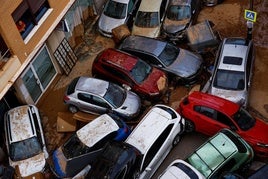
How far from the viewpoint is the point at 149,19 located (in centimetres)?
1830

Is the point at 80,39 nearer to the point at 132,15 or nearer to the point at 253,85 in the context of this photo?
the point at 132,15

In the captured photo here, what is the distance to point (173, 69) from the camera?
16422mm

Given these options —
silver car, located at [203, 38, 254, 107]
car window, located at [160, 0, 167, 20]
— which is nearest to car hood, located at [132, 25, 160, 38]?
car window, located at [160, 0, 167, 20]

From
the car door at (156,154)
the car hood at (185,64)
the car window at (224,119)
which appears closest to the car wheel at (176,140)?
the car door at (156,154)

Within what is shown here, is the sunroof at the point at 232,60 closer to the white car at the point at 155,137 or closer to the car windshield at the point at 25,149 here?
the white car at the point at 155,137

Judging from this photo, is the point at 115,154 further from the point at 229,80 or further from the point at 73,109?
the point at 229,80

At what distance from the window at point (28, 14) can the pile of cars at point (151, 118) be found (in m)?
2.76

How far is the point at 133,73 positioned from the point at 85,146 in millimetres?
3616

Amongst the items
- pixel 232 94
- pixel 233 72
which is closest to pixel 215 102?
pixel 232 94

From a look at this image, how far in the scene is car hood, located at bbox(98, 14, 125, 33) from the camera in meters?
18.7

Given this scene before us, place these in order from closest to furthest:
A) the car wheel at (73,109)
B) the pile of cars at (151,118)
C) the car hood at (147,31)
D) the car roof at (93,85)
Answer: the pile of cars at (151,118) < the car roof at (93,85) < the car wheel at (73,109) < the car hood at (147,31)

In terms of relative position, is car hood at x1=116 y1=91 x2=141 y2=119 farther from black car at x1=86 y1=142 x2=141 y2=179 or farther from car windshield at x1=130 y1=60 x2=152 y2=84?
black car at x1=86 y1=142 x2=141 y2=179

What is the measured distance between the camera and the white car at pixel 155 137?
13617mm

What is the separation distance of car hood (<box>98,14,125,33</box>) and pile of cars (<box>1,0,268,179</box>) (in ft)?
4.01
